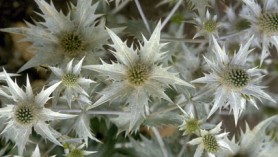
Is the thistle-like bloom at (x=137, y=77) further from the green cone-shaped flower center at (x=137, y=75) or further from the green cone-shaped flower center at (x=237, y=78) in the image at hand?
the green cone-shaped flower center at (x=237, y=78)

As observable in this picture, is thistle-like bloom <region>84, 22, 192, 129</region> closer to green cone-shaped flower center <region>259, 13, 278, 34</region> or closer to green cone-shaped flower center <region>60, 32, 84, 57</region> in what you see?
green cone-shaped flower center <region>60, 32, 84, 57</region>

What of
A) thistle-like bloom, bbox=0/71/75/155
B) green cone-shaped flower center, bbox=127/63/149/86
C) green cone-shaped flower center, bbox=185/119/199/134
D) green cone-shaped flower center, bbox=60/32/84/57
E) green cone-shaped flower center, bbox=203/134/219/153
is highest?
green cone-shaped flower center, bbox=60/32/84/57

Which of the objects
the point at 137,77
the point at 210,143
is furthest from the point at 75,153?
the point at 210,143

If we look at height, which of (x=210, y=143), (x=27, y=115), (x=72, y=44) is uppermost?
(x=72, y=44)

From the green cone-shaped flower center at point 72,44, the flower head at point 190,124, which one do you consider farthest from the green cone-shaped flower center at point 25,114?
the flower head at point 190,124

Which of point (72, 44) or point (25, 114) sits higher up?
point (72, 44)

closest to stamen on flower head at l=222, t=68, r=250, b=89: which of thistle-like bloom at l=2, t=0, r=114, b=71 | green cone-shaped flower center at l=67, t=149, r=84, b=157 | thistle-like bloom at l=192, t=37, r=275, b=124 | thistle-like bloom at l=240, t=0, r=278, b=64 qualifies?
thistle-like bloom at l=192, t=37, r=275, b=124

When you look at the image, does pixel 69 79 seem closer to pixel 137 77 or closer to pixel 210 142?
pixel 137 77
